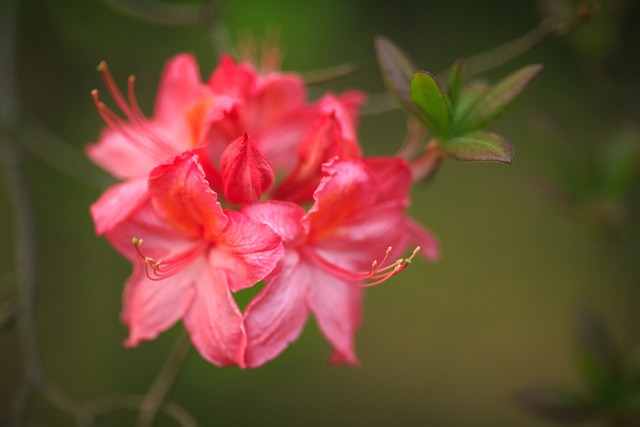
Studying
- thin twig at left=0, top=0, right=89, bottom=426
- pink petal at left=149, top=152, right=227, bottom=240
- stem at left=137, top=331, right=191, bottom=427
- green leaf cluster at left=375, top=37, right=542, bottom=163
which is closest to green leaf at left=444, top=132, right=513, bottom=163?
green leaf cluster at left=375, top=37, right=542, bottom=163

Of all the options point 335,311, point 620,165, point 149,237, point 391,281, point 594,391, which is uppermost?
point 149,237

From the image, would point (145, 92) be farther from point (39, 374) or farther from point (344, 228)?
point (344, 228)

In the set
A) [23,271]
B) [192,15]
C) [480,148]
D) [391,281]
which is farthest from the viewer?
[391,281]

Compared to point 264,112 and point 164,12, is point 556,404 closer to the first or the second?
point 264,112

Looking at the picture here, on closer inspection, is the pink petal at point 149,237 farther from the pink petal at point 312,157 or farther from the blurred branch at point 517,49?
the blurred branch at point 517,49

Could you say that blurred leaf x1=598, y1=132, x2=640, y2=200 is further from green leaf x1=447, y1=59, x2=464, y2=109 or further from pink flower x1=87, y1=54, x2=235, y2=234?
pink flower x1=87, y1=54, x2=235, y2=234

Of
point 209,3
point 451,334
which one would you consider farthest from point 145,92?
point 451,334

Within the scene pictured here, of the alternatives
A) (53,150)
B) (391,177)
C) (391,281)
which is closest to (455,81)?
(391,177)

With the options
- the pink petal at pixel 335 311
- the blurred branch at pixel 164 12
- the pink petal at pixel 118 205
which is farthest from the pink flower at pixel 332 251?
the blurred branch at pixel 164 12
